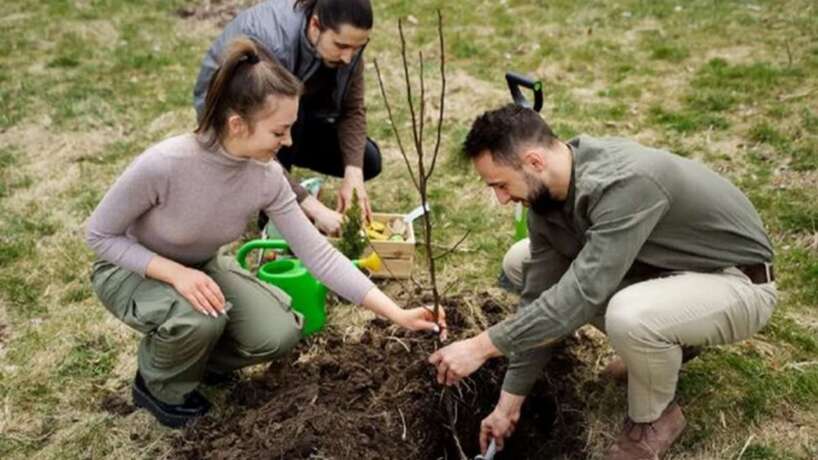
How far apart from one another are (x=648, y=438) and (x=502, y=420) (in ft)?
1.69

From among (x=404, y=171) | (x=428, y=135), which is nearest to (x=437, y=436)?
(x=404, y=171)

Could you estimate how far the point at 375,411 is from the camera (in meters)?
2.91

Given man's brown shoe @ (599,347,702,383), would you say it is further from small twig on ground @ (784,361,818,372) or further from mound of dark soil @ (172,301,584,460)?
small twig on ground @ (784,361,818,372)

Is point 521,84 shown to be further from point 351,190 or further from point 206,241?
→ point 206,241

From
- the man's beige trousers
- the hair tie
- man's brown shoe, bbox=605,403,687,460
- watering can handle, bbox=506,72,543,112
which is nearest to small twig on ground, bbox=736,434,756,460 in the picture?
man's brown shoe, bbox=605,403,687,460

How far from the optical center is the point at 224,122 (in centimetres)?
269

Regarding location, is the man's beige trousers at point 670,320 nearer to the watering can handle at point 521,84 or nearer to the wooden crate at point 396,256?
the watering can handle at point 521,84

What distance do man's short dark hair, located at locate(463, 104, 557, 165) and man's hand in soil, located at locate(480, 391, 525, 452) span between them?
89 centimetres

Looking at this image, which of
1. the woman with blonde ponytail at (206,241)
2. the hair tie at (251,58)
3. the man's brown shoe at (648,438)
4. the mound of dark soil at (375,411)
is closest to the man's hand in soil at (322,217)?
the mound of dark soil at (375,411)

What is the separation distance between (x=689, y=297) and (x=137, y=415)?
2.17 metres

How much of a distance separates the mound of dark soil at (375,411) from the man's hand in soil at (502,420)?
0.38 ft

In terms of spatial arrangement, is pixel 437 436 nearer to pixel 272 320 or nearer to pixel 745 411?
pixel 272 320

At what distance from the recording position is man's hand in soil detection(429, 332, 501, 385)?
2.58 m

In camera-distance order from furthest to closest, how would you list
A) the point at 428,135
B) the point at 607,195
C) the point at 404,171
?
the point at 428,135
the point at 404,171
the point at 607,195
